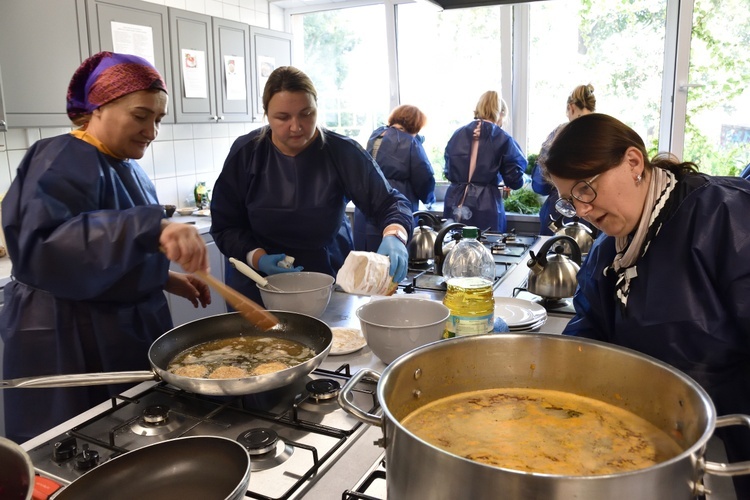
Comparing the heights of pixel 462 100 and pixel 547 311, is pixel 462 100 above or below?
above

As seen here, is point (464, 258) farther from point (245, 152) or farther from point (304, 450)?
point (304, 450)

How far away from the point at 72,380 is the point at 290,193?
1.31m

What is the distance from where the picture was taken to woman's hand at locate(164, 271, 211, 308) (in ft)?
6.14

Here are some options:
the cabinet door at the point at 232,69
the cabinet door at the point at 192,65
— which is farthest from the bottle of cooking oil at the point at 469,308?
the cabinet door at the point at 232,69

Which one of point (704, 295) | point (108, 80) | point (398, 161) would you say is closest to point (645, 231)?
point (704, 295)

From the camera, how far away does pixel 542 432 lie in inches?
36.2

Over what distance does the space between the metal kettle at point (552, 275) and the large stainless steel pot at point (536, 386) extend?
955 millimetres

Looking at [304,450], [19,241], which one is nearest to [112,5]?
[19,241]

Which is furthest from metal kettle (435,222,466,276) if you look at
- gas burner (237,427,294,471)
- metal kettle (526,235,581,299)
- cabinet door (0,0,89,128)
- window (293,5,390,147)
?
window (293,5,390,147)

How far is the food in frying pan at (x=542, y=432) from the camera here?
832 mm

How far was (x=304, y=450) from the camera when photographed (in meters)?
1.08

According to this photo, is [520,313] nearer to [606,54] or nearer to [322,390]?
[322,390]

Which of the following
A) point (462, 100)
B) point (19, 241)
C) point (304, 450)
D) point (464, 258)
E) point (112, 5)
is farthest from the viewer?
point (462, 100)

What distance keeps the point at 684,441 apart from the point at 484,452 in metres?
0.30
